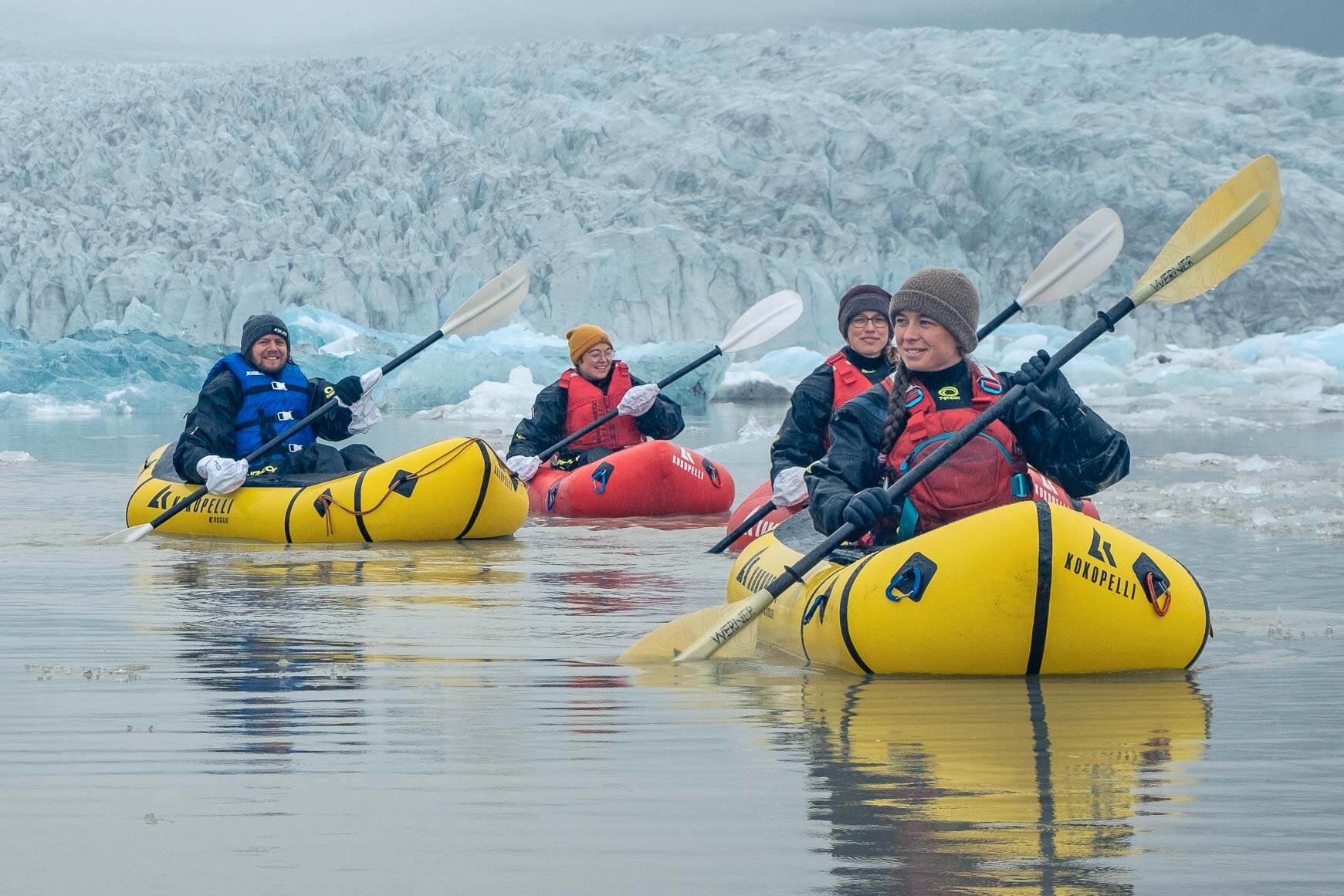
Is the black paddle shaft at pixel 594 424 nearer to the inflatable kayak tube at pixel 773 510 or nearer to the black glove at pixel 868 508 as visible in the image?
the inflatable kayak tube at pixel 773 510

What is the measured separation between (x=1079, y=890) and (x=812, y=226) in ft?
73.9

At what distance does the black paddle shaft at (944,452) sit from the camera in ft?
11.0

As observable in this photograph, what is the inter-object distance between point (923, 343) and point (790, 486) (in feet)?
4.45

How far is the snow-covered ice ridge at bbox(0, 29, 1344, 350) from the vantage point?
2316 cm

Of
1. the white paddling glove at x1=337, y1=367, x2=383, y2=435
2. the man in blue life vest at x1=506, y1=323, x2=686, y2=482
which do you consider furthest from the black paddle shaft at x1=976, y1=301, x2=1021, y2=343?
the white paddling glove at x1=337, y1=367, x2=383, y2=435

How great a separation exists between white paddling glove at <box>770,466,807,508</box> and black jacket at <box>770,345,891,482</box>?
0.08 ft

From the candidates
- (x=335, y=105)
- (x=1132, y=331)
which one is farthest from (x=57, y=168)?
(x=1132, y=331)

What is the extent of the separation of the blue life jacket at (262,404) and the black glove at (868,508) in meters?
3.88

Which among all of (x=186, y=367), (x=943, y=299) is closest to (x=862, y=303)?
(x=943, y=299)

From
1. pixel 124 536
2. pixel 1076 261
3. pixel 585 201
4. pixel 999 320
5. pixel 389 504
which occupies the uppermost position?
pixel 585 201

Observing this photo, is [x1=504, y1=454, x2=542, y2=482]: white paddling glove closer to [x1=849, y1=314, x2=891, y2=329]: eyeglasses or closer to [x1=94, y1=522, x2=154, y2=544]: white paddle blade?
[x1=94, y1=522, x2=154, y2=544]: white paddle blade

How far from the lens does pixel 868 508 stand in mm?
3332

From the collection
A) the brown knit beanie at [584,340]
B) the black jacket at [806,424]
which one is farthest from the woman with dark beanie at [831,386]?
the brown knit beanie at [584,340]

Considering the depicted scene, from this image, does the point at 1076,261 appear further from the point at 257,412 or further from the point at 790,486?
the point at 257,412
